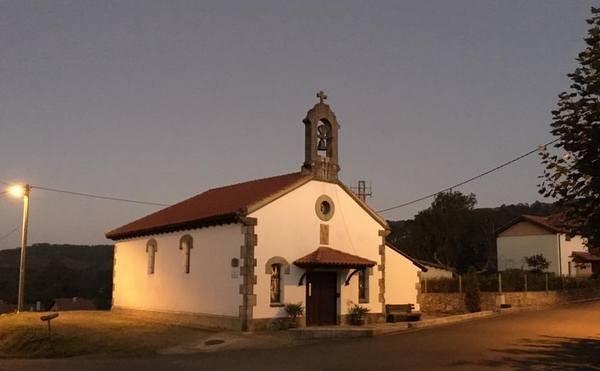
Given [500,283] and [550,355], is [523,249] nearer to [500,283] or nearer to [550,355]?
[500,283]

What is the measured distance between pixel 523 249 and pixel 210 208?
36.0m

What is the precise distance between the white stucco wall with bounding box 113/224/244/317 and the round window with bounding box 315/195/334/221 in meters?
3.74

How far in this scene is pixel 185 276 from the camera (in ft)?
81.1

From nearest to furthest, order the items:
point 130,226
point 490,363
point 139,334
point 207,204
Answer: point 490,363
point 139,334
point 207,204
point 130,226

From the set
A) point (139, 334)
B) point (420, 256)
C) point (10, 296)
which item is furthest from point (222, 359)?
point (10, 296)

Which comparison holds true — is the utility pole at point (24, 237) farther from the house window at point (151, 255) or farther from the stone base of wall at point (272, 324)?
the stone base of wall at point (272, 324)

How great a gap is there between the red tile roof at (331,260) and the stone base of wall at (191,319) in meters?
3.36

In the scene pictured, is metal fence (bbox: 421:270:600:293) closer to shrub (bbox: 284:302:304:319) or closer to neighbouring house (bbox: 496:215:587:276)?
neighbouring house (bbox: 496:215:587:276)

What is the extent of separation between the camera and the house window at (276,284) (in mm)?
22359

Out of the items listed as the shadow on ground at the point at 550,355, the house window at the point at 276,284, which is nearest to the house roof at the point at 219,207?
the house window at the point at 276,284

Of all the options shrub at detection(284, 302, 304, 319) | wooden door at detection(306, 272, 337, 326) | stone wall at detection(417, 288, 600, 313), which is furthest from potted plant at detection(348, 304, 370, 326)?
stone wall at detection(417, 288, 600, 313)

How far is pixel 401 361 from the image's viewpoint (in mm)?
14812

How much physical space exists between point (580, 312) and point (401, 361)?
17728 millimetres

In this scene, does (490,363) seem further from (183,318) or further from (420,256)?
(420,256)
